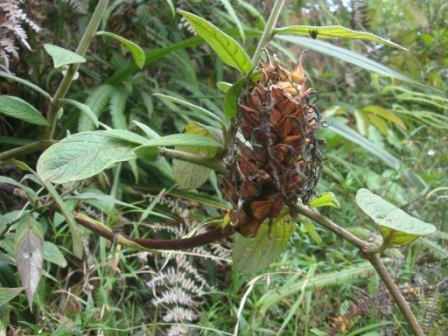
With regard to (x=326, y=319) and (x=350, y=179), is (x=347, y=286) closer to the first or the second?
(x=326, y=319)

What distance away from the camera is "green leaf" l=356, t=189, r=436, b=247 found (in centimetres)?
57

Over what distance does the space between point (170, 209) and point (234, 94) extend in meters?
0.94

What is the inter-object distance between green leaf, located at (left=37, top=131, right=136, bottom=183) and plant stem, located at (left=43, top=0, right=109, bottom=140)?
13cm

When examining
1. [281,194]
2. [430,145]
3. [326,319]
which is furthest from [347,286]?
[430,145]

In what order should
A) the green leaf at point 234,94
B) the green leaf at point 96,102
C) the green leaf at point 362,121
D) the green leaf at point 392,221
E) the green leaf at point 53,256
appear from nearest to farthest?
the green leaf at point 392,221
the green leaf at point 234,94
the green leaf at point 53,256
the green leaf at point 96,102
the green leaf at point 362,121

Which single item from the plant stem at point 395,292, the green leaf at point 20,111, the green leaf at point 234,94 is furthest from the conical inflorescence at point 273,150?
the green leaf at point 20,111

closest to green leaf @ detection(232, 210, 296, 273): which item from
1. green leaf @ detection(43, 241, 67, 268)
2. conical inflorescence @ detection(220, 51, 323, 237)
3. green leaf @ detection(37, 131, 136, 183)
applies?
conical inflorescence @ detection(220, 51, 323, 237)

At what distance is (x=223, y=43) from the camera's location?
2.23ft

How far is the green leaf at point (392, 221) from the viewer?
1.86 ft

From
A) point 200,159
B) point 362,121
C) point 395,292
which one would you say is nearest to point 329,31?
point 200,159

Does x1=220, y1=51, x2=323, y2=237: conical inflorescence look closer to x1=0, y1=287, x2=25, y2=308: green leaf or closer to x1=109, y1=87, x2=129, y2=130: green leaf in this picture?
x1=0, y1=287, x2=25, y2=308: green leaf

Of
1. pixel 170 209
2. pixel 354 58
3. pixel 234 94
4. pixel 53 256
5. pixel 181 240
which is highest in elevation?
pixel 234 94

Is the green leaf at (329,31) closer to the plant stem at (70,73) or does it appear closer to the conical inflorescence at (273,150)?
the conical inflorescence at (273,150)

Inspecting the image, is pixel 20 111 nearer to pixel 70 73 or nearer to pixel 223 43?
pixel 70 73
